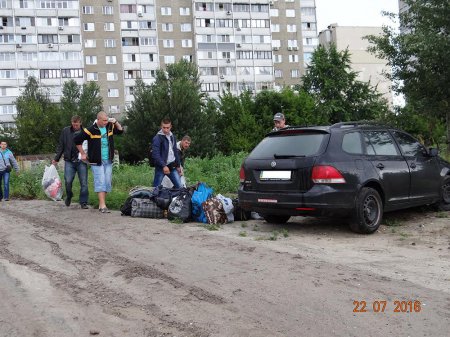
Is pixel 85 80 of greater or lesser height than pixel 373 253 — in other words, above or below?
above

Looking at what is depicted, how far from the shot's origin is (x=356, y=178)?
6.99 m

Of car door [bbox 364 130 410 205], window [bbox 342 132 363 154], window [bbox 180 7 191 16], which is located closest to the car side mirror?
car door [bbox 364 130 410 205]

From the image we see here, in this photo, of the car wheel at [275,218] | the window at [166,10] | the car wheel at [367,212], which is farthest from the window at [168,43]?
the car wheel at [367,212]

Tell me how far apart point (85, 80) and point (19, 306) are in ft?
256

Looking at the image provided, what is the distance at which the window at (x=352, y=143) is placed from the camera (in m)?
7.24

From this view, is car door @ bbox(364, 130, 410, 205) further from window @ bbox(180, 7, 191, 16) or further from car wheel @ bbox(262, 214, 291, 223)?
window @ bbox(180, 7, 191, 16)

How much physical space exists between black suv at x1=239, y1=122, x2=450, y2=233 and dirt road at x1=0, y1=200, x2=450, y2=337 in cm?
45

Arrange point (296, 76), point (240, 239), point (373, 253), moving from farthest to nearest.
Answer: point (296, 76) → point (240, 239) → point (373, 253)

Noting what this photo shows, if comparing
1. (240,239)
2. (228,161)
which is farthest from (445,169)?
(228,161)

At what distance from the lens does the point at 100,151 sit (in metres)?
9.52

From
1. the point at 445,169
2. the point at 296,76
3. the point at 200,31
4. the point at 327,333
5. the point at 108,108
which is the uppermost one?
the point at 200,31

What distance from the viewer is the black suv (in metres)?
6.90

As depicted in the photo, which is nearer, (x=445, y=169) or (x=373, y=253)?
(x=373, y=253)

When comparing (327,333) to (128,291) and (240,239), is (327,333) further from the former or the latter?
(240,239)
